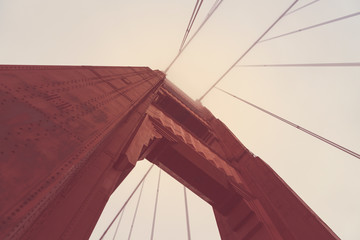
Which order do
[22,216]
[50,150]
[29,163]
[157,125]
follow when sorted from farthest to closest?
[157,125] < [50,150] < [29,163] < [22,216]

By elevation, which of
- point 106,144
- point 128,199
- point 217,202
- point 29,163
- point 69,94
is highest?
point 69,94

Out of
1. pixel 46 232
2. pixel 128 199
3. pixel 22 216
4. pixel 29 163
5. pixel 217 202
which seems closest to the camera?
pixel 22 216

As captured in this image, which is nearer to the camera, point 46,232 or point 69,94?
point 46,232

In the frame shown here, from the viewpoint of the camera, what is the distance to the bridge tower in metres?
2.23

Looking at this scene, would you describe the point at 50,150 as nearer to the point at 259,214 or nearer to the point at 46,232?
the point at 46,232

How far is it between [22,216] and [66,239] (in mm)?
1393

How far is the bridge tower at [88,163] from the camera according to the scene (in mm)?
2234

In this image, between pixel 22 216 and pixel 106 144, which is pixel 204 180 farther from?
pixel 22 216

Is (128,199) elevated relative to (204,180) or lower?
lower

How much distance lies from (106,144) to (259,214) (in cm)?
575

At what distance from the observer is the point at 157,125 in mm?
8133

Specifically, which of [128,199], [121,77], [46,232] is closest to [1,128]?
[46,232]

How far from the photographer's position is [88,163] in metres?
4.01

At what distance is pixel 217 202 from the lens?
28.5 feet
